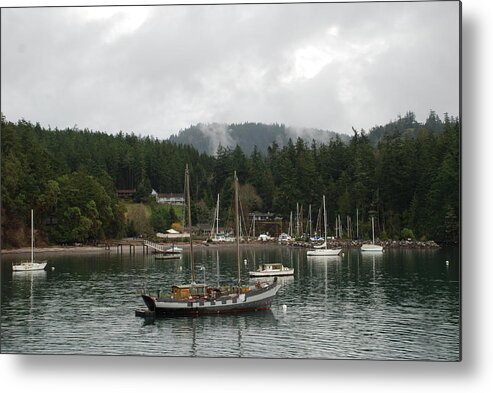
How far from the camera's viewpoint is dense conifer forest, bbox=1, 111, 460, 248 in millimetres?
9289

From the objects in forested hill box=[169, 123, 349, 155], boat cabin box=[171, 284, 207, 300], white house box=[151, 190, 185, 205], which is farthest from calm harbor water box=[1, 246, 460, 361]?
forested hill box=[169, 123, 349, 155]

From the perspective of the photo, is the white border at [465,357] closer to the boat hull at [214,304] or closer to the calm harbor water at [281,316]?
the calm harbor water at [281,316]

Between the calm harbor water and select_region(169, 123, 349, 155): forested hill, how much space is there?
7.81 feet

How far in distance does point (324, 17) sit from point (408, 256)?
7.28 meters

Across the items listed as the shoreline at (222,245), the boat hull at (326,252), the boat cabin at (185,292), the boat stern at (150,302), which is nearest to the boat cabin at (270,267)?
the shoreline at (222,245)

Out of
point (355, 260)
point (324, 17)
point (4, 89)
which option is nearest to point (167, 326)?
point (4, 89)

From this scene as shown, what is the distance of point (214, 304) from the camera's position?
1062cm

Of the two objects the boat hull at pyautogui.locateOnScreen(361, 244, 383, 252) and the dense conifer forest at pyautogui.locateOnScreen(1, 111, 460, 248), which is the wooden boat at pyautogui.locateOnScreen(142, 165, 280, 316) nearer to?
the dense conifer forest at pyautogui.locateOnScreen(1, 111, 460, 248)

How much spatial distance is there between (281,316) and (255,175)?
3313mm

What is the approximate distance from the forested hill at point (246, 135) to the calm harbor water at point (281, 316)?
2.38 metres

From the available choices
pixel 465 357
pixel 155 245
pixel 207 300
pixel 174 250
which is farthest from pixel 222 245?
pixel 465 357

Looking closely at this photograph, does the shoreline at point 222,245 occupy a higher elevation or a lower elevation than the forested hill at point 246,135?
lower

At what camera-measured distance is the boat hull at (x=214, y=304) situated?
1030 cm

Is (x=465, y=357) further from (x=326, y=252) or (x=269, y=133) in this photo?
(x=326, y=252)
